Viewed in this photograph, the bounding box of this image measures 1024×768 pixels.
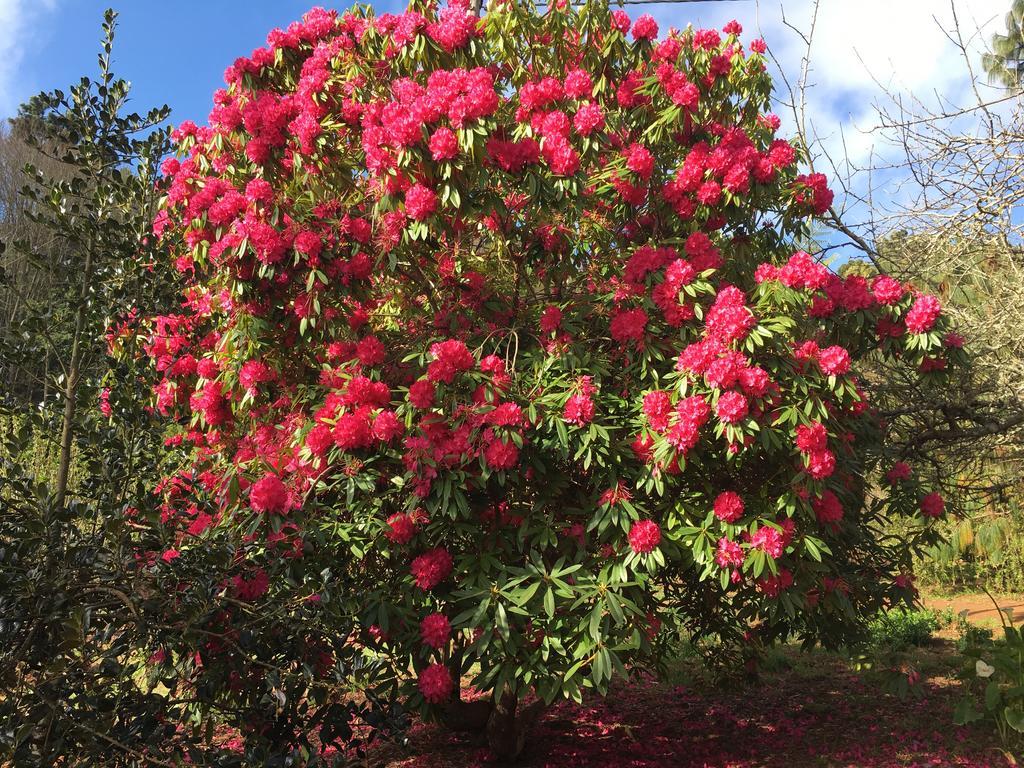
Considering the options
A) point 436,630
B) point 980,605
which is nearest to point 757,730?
point 436,630

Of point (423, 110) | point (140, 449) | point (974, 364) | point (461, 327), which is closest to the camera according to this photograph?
point (140, 449)

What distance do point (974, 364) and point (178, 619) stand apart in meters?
4.67

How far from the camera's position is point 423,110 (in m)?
3.39

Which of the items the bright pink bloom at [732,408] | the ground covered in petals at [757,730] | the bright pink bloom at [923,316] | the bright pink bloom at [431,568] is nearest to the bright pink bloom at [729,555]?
the bright pink bloom at [732,408]

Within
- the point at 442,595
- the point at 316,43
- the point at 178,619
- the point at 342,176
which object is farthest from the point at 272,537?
the point at 316,43

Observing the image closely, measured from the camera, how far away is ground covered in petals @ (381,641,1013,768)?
4734 mm

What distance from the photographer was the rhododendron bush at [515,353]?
326 cm

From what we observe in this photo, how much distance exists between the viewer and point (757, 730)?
538 cm

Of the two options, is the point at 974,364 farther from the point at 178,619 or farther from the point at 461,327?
the point at 178,619

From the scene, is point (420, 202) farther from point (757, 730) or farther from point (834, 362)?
point (757, 730)

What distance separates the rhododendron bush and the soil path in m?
4.73

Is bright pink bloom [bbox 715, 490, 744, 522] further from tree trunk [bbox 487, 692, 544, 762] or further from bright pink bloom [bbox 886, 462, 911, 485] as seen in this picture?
→ tree trunk [bbox 487, 692, 544, 762]

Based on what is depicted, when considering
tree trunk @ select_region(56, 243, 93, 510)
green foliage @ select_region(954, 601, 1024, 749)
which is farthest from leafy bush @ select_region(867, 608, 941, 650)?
tree trunk @ select_region(56, 243, 93, 510)

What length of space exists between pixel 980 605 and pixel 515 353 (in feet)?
25.5
